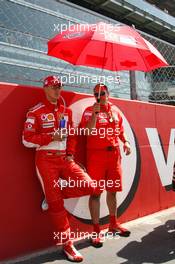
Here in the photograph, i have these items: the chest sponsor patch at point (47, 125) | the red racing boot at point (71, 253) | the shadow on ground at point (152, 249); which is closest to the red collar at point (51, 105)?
the chest sponsor patch at point (47, 125)

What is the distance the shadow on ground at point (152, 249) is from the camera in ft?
10.1

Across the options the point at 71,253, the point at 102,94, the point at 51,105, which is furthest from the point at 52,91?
the point at 71,253

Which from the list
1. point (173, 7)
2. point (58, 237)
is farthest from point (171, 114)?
point (173, 7)

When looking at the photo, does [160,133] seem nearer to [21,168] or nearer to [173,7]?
[21,168]

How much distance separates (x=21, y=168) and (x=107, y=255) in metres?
1.04

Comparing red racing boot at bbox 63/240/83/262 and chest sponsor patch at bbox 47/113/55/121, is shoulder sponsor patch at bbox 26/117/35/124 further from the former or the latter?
red racing boot at bbox 63/240/83/262

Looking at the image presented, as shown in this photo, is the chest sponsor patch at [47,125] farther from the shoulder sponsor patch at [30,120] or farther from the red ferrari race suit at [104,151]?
the red ferrari race suit at [104,151]

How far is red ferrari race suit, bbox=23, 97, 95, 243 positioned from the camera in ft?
9.80

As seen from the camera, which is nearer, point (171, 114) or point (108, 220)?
point (108, 220)

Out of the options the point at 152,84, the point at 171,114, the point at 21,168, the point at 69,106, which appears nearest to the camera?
the point at 21,168

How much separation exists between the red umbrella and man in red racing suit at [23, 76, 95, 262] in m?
0.50

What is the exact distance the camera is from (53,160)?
307 cm

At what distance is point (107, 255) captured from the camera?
123 inches

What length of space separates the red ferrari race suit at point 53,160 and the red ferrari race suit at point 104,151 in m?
0.31
